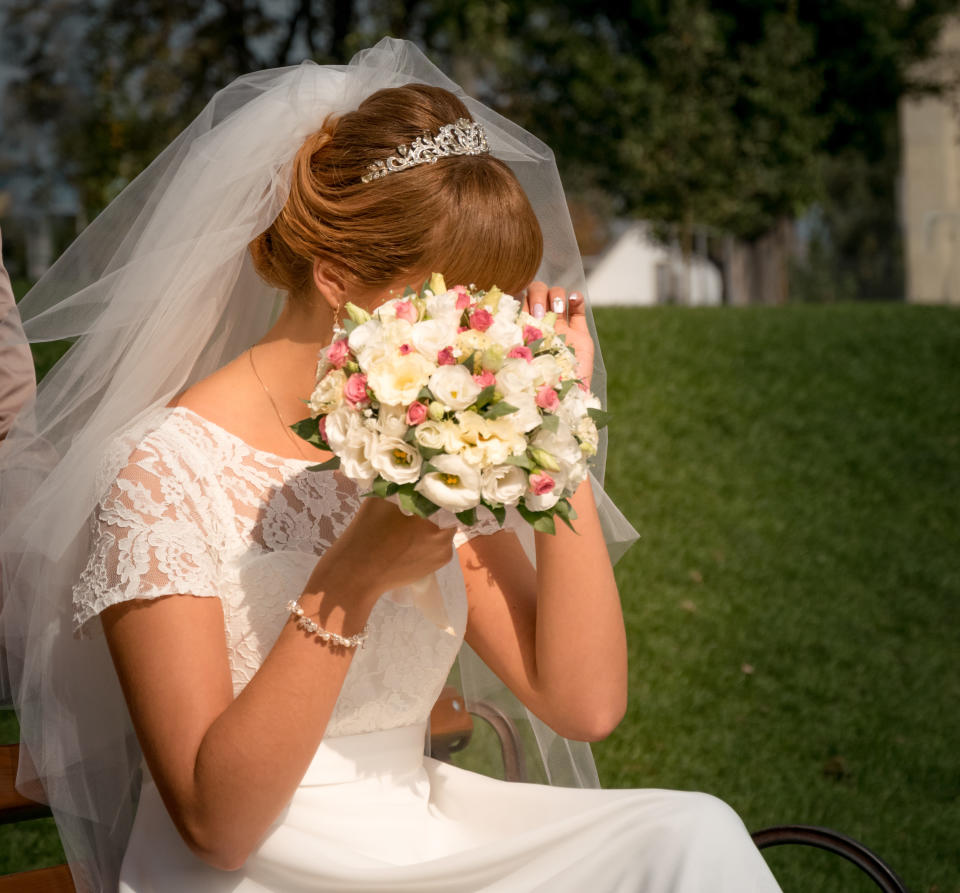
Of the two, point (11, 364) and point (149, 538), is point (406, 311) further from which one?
point (11, 364)

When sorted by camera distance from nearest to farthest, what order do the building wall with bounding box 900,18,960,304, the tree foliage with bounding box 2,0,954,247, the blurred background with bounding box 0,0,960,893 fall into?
the blurred background with bounding box 0,0,960,893 → the tree foliage with bounding box 2,0,954,247 → the building wall with bounding box 900,18,960,304

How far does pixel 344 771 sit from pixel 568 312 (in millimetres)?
1050

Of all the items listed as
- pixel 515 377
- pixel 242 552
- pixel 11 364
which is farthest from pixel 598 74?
pixel 515 377

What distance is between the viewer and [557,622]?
7.38 feet

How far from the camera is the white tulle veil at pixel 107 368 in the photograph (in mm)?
2176

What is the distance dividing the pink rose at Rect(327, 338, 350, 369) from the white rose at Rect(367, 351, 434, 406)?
0.10 m

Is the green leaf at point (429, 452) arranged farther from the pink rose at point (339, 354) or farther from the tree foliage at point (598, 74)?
the tree foliage at point (598, 74)

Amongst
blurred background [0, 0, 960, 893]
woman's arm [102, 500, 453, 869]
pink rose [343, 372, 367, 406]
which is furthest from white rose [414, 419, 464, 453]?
blurred background [0, 0, 960, 893]

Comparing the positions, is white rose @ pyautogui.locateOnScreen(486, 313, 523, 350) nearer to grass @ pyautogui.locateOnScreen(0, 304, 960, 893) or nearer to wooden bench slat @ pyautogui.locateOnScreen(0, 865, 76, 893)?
wooden bench slat @ pyautogui.locateOnScreen(0, 865, 76, 893)

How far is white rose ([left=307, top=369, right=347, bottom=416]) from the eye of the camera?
172cm

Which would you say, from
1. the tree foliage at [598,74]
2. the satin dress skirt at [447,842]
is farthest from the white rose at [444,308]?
the tree foliage at [598,74]

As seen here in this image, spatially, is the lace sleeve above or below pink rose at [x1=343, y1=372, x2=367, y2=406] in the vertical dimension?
below

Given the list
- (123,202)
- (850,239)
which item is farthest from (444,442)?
(850,239)

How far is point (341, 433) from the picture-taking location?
66.3 inches
